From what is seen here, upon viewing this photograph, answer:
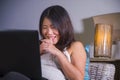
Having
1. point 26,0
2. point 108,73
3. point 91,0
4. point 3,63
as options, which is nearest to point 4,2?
point 26,0

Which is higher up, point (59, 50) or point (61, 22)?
point (61, 22)

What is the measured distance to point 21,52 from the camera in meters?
0.94

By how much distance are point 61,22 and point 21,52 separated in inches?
18.2

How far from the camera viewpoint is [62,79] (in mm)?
1204

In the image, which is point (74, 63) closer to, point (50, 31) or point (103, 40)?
point (50, 31)

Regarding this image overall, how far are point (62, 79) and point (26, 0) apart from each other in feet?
4.36

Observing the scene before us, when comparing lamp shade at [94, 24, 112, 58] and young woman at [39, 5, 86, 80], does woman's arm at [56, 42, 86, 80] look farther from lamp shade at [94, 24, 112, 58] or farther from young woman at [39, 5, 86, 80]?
lamp shade at [94, 24, 112, 58]

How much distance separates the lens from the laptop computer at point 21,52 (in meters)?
0.92

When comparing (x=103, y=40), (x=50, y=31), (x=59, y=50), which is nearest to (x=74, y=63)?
(x=59, y=50)

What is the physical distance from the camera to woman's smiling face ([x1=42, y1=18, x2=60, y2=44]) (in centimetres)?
136

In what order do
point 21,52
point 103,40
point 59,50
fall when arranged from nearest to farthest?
point 21,52
point 59,50
point 103,40

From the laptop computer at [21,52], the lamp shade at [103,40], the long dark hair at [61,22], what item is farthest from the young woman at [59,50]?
the lamp shade at [103,40]

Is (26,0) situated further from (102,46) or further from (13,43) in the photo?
(13,43)

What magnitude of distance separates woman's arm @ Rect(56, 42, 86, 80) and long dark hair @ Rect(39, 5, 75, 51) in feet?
0.23
